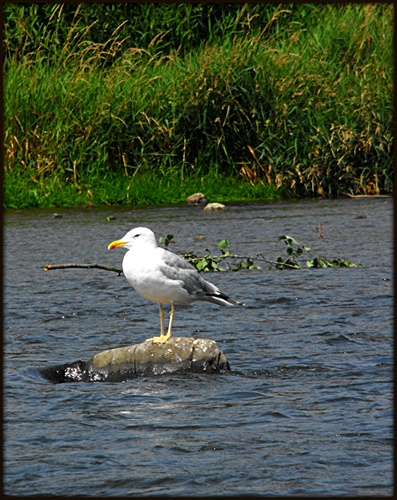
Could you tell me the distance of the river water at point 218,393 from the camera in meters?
4.59

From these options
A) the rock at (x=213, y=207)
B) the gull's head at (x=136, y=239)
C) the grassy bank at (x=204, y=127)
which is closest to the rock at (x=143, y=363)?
the gull's head at (x=136, y=239)

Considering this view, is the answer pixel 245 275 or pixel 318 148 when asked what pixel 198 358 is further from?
pixel 318 148

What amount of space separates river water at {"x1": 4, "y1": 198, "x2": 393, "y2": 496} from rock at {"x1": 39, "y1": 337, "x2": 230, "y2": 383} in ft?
0.31

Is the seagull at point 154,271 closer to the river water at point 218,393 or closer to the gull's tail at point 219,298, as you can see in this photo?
the gull's tail at point 219,298

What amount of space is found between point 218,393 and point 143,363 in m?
0.68

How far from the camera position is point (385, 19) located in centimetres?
1766

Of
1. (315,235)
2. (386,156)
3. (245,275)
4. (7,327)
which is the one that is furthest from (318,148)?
(7,327)

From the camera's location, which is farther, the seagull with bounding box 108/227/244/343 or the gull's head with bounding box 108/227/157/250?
the gull's head with bounding box 108/227/157/250

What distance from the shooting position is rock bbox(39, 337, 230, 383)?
631 centimetres

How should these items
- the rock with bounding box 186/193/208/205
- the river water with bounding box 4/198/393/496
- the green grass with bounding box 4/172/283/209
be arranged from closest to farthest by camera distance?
the river water with bounding box 4/198/393/496, the green grass with bounding box 4/172/283/209, the rock with bounding box 186/193/208/205

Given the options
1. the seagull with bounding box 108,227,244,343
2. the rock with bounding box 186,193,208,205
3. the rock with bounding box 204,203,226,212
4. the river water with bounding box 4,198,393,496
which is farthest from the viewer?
the rock with bounding box 186,193,208,205

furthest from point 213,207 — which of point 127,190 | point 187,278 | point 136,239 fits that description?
point 136,239

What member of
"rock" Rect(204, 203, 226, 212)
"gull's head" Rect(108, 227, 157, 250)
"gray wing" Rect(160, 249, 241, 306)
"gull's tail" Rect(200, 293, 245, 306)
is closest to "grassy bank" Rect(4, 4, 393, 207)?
"rock" Rect(204, 203, 226, 212)

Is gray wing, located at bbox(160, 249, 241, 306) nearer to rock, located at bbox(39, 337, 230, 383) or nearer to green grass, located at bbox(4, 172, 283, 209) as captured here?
rock, located at bbox(39, 337, 230, 383)
